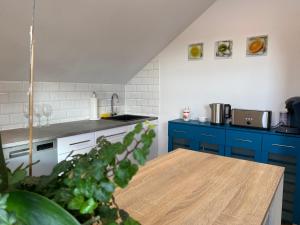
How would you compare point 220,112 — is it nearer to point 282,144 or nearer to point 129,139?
point 282,144

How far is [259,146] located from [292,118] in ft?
1.48

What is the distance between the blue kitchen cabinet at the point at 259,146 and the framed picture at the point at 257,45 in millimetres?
941

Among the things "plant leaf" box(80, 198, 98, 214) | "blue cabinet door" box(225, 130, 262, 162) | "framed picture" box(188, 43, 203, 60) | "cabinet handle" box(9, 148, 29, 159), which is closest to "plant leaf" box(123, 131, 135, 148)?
"plant leaf" box(80, 198, 98, 214)

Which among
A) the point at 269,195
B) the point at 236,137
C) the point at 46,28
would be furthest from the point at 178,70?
the point at 269,195

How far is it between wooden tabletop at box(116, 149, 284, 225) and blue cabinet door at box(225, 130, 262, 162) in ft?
3.81

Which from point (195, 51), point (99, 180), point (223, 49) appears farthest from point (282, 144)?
point (99, 180)

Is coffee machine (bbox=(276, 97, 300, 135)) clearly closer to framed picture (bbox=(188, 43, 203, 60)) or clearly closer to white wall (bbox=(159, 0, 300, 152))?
white wall (bbox=(159, 0, 300, 152))

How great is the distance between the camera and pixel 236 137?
2736 millimetres

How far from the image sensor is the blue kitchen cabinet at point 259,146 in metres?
2.43

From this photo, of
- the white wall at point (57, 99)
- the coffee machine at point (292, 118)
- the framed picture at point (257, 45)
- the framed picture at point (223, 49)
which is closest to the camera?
the coffee machine at point (292, 118)

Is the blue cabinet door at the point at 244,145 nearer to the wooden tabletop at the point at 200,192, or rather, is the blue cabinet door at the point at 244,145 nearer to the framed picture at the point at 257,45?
the framed picture at the point at 257,45

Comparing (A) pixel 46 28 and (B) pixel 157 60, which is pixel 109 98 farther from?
(A) pixel 46 28

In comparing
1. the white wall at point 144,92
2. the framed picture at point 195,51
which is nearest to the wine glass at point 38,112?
the white wall at point 144,92

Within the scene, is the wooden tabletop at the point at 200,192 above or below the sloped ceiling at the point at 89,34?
below
